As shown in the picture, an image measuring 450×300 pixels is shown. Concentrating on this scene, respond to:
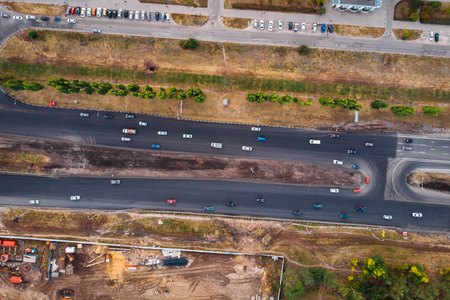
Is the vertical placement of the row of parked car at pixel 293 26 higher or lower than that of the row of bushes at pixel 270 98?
higher

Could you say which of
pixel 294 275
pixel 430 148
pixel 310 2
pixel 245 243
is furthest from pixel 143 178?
pixel 430 148

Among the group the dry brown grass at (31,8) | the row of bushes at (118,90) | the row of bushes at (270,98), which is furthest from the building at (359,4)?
the dry brown grass at (31,8)

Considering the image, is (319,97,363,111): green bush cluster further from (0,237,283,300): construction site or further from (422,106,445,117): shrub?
(0,237,283,300): construction site

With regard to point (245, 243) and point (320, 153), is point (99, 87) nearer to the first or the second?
point (245, 243)

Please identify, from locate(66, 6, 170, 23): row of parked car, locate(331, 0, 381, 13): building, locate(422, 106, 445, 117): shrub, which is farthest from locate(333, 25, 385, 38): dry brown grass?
locate(66, 6, 170, 23): row of parked car

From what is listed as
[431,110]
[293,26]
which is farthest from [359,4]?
[431,110]

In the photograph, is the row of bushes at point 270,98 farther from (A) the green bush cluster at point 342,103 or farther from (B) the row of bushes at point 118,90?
(B) the row of bushes at point 118,90

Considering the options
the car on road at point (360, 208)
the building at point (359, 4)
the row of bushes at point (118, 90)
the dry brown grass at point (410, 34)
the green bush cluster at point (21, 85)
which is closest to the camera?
the green bush cluster at point (21, 85)
